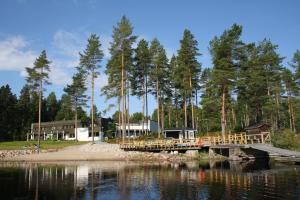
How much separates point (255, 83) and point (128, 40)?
70.1 ft

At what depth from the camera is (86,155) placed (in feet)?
150

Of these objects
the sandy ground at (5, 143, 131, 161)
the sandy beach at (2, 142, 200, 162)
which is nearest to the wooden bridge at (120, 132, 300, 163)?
the sandy beach at (2, 142, 200, 162)

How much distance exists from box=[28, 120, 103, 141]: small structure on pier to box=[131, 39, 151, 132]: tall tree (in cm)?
2193

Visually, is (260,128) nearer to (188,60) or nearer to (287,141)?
(287,141)

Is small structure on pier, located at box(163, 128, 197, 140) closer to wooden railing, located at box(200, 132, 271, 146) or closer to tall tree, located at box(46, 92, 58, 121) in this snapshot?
wooden railing, located at box(200, 132, 271, 146)

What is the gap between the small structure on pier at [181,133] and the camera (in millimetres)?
56031

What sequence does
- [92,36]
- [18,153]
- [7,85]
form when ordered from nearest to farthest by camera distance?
[18,153]
[92,36]
[7,85]

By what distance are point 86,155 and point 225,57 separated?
24.5 metres

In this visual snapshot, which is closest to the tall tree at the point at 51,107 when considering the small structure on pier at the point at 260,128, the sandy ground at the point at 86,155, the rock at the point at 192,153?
the sandy ground at the point at 86,155

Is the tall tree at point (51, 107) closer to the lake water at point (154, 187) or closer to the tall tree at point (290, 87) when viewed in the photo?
the tall tree at point (290, 87)

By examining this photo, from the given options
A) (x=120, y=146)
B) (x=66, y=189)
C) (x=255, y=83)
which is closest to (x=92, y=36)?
(x=120, y=146)

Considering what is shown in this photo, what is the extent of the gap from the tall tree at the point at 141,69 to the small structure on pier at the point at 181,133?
5500mm

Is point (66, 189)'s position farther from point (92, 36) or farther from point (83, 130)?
point (83, 130)

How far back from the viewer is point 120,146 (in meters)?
47.0
